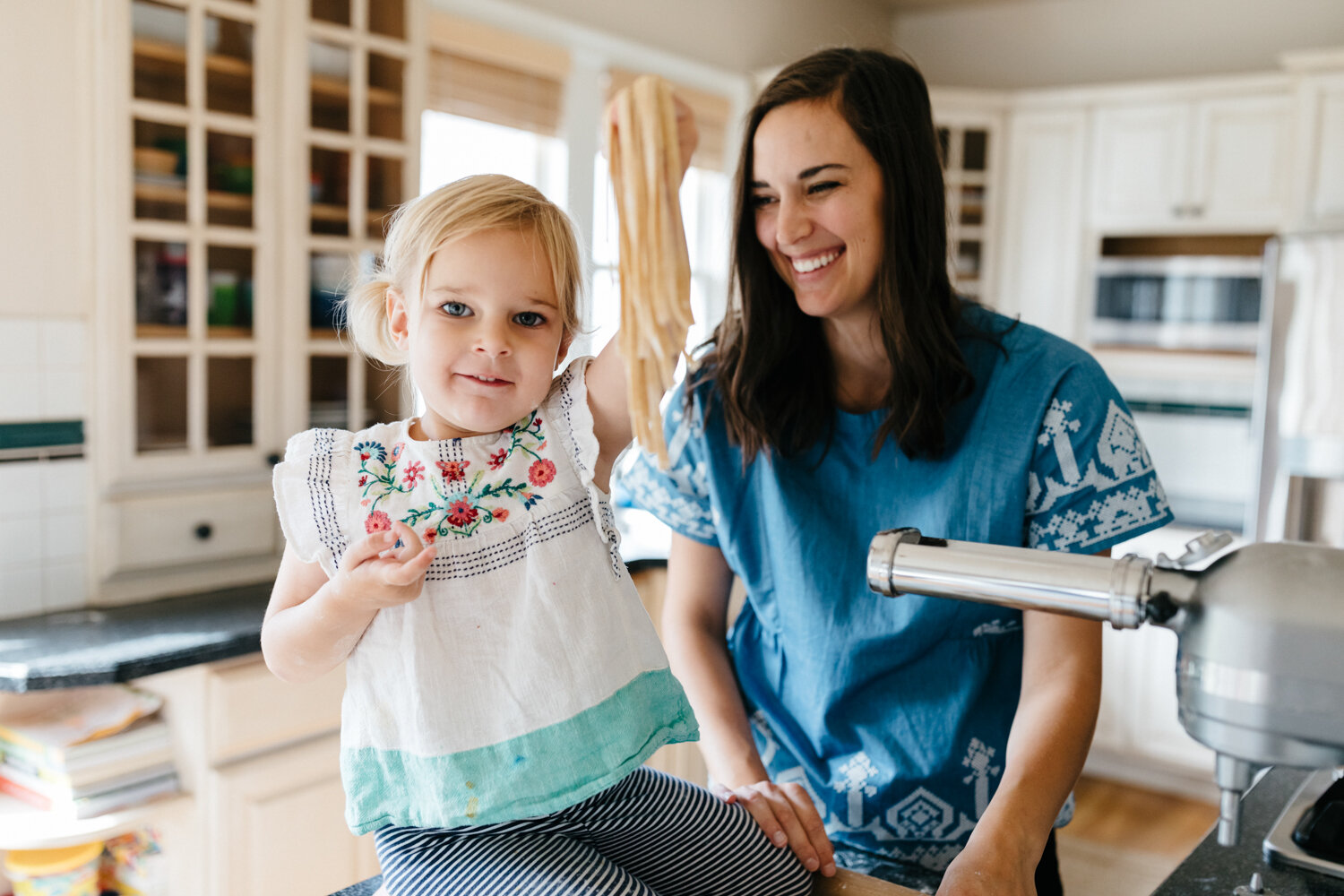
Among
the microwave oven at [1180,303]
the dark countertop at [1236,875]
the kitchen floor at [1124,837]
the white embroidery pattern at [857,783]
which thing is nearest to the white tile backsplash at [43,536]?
the dark countertop at [1236,875]

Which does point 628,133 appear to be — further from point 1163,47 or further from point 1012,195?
point 1163,47

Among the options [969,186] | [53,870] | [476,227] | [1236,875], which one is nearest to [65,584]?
[53,870]

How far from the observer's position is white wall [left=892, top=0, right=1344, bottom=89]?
165 inches

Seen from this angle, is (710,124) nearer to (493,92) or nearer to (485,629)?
(493,92)

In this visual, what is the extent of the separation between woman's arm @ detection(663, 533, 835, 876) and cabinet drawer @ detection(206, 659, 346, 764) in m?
0.97

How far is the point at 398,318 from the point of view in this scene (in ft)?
3.00

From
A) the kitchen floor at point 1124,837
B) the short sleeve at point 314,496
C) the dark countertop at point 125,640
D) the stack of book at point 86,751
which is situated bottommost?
the kitchen floor at point 1124,837

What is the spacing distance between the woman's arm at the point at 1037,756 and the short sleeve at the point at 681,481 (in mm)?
372

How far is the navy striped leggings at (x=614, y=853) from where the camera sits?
80cm

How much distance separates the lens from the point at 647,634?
0.93 metres

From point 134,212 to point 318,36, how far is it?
0.58 meters

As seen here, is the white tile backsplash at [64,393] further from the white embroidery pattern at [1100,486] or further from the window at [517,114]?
the white embroidery pattern at [1100,486]

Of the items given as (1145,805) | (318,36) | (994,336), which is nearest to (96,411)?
(318,36)

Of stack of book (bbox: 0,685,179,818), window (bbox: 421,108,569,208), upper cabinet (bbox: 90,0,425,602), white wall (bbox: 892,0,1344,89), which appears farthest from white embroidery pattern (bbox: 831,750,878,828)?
white wall (bbox: 892,0,1344,89)
